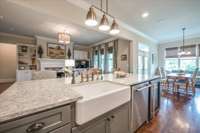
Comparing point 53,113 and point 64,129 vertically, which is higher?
point 53,113

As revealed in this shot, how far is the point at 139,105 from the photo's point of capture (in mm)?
1890

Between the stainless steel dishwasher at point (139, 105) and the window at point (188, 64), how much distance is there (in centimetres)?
587

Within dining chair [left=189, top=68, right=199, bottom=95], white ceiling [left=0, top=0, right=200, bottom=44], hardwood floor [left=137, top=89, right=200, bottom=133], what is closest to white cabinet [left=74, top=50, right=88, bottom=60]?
white ceiling [left=0, top=0, right=200, bottom=44]

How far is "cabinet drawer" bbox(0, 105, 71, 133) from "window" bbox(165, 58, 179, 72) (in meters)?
7.78

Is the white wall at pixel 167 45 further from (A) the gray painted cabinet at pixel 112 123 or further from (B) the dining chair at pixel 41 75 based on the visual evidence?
(B) the dining chair at pixel 41 75

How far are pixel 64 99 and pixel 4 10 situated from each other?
12.4 ft

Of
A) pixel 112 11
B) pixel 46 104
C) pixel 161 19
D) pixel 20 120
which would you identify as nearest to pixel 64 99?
pixel 46 104

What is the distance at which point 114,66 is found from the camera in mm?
5855

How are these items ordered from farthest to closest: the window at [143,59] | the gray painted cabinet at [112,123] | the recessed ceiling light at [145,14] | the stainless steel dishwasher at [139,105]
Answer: the window at [143,59]
the recessed ceiling light at [145,14]
the stainless steel dishwasher at [139,105]
the gray painted cabinet at [112,123]

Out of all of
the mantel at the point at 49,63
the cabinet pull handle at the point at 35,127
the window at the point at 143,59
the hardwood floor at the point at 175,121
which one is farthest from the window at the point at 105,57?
→ the cabinet pull handle at the point at 35,127

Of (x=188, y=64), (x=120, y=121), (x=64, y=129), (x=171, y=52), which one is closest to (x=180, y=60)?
(x=188, y=64)

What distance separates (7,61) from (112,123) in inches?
249

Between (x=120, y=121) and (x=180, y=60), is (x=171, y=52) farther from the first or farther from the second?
(x=120, y=121)

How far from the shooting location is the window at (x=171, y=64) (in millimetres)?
6711
